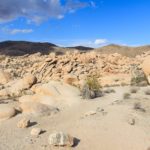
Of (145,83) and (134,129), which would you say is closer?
(134,129)

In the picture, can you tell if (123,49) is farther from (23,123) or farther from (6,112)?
(23,123)

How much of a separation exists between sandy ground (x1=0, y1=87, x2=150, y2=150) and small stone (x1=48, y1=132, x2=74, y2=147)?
5.8 inches

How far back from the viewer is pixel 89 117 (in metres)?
13.7

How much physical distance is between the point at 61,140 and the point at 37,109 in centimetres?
424

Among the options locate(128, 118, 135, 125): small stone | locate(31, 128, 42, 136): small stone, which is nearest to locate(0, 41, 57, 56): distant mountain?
locate(128, 118, 135, 125): small stone

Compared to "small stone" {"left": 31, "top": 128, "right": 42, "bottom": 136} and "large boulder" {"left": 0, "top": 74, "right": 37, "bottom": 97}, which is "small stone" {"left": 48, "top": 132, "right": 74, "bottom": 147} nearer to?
"small stone" {"left": 31, "top": 128, "right": 42, "bottom": 136}

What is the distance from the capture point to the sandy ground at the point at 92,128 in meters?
11.5

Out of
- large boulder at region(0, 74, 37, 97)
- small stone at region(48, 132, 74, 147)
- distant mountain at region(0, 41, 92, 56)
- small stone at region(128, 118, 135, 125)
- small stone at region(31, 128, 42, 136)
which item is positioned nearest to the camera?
small stone at region(48, 132, 74, 147)

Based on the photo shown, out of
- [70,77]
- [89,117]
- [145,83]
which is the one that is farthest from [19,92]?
[89,117]

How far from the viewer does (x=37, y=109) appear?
1520 centimetres

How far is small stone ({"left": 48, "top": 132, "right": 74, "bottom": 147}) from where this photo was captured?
1113 cm

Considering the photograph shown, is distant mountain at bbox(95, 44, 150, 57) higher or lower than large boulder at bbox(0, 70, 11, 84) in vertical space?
higher

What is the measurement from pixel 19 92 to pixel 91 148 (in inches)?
429

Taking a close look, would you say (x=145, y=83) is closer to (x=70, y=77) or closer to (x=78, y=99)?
(x=70, y=77)
